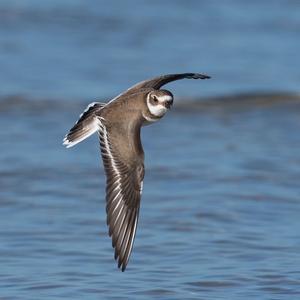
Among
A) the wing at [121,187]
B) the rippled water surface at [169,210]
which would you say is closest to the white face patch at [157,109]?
the wing at [121,187]

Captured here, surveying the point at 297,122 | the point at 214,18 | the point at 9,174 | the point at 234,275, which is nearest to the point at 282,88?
the point at 297,122

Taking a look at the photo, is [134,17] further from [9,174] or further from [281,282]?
[281,282]

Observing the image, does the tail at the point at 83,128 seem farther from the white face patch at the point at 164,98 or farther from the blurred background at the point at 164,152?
the blurred background at the point at 164,152

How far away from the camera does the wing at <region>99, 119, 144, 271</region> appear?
622 cm

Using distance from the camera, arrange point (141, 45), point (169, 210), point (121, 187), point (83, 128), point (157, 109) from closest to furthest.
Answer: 1. point (121, 187)
2. point (157, 109)
3. point (83, 128)
4. point (169, 210)
5. point (141, 45)

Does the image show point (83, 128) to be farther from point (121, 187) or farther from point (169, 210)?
point (169, 210)

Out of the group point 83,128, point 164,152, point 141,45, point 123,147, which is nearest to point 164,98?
point 123,147

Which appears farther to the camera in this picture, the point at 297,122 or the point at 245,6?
the point at 245,6

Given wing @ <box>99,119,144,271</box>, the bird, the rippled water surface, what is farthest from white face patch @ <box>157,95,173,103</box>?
the rippled water surface

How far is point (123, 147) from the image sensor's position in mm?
6410

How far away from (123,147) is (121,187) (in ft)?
0.74

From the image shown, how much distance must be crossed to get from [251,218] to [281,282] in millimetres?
1244

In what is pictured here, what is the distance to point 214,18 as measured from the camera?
13.9m

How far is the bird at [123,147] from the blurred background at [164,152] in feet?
1.35
